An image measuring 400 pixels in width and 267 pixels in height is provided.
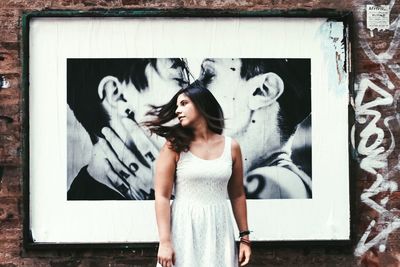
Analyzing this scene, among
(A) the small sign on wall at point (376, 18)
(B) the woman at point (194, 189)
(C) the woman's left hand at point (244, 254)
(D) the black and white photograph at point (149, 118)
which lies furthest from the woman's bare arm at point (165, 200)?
(A) the small sign on wall at point (376, 18)

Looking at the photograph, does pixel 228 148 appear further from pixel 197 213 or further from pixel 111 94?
pixel 111 94

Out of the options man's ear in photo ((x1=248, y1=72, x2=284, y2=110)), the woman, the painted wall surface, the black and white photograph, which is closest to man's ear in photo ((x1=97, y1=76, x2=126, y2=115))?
the black and white photograph

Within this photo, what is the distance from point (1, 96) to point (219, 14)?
1.81m

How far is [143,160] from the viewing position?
6516mm

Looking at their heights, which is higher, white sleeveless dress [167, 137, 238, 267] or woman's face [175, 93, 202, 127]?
woman's face [175, 93, 202, 127]

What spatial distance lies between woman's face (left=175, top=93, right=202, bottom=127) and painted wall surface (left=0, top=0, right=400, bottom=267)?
5.59 feet

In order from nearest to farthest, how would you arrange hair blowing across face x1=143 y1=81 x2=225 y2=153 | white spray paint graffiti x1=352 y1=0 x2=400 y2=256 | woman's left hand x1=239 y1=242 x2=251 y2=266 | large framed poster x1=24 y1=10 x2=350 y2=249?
hair blowing across face x1=143 y1=81 x2=225 y2=153 → woman's left hand x1=239 y1=242 x2=251 y2=266 → large framed poster x1=24 y1=10 x2=350 y2=249 → white spray paint graffiti x1=352 y1=0 x2=400 y2=256

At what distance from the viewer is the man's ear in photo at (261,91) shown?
6.56m

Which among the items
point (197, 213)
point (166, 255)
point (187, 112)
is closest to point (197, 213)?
point (197, 213)

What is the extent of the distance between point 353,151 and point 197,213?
2082 mm

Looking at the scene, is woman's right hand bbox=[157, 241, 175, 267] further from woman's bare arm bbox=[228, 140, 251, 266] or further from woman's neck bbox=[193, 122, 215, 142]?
woman's neck bbox=[193, 122, 215, 142]

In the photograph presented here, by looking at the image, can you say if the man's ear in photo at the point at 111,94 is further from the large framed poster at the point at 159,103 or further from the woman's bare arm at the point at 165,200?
the woman's bare arm at the point at 165,200

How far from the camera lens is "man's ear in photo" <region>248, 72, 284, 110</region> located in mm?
6562

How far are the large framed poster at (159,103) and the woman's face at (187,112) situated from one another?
4.94ft
